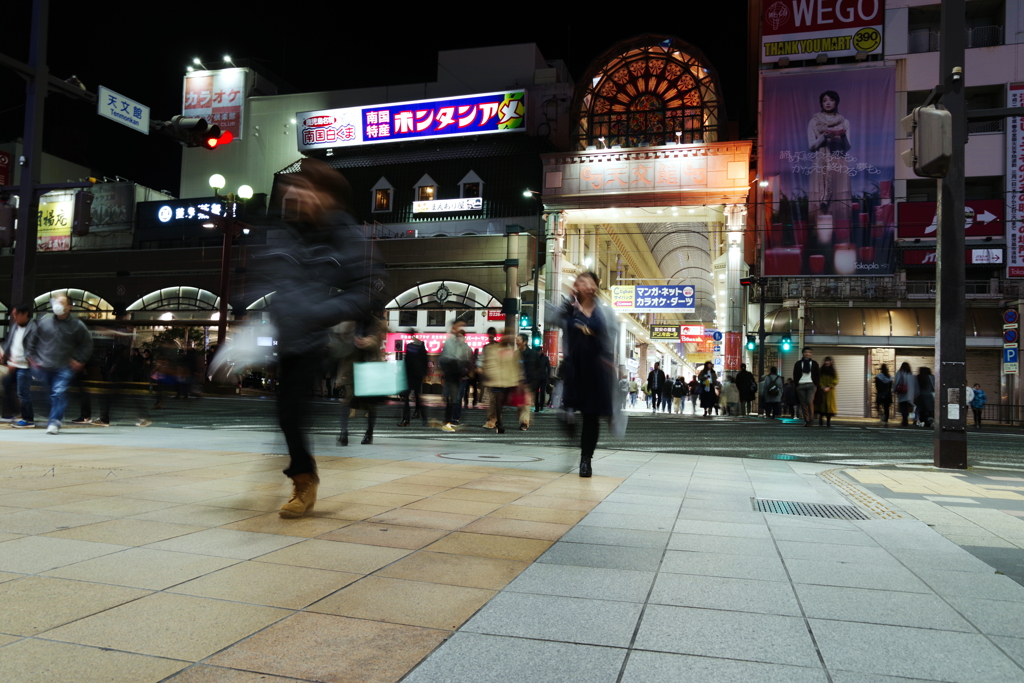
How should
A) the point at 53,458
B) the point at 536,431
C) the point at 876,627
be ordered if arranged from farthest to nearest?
the point at 536,431 → the point at 53,458 → the point at 876,627

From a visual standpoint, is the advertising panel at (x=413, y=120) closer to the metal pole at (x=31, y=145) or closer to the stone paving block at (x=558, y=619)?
the metal pole at (x=31, y=145)

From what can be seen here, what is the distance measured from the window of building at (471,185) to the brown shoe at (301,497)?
104ft

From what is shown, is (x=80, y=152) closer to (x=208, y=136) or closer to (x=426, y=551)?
(x=208, y=136)

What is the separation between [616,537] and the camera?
411 centimetres

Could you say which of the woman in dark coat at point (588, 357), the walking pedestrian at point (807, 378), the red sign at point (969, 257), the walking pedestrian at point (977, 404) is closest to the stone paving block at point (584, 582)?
the woman in dark coat at point (588, 357)

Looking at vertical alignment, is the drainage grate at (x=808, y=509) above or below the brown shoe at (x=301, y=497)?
below

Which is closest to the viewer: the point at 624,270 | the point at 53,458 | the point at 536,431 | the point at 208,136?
the point at 53,458

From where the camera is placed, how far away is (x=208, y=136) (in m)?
10.1

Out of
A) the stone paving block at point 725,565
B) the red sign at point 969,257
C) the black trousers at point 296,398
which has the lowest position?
the stone paving block at point 725,565

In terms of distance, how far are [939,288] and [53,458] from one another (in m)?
9.78

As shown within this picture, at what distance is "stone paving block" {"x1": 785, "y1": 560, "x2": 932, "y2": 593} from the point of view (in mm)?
3256

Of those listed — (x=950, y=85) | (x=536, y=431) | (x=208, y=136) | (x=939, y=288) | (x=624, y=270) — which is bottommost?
(x=536, y=431)

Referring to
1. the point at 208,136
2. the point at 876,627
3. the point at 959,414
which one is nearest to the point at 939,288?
the point at 959,414

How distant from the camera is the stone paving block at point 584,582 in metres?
2.96
